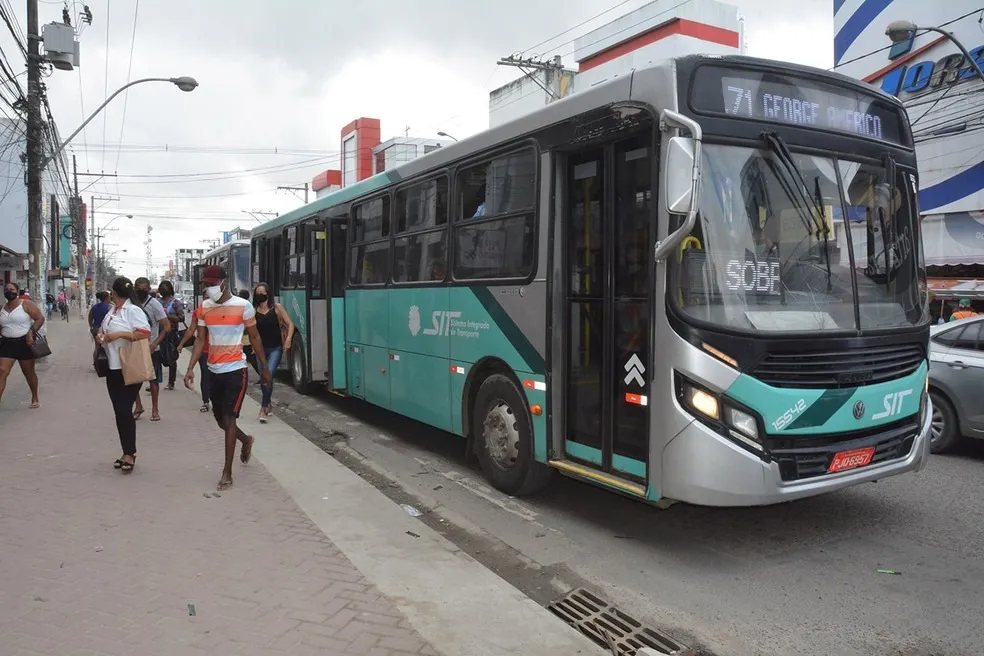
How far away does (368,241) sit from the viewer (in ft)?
29.2

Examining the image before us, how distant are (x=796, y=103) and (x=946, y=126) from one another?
52.1ft

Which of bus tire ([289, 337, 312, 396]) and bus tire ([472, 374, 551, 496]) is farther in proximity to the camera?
bus tire ([289, 337, 312, 396])

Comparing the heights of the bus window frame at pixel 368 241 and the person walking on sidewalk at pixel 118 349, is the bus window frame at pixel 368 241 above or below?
above

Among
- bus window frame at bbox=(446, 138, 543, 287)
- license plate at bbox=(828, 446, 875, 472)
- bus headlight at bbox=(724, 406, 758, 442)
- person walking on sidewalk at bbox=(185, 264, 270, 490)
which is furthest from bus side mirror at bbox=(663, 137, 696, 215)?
person walking on sidewalk at bbox=(185, 264, 270, 490)

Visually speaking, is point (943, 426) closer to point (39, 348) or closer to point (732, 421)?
point (732, 421)

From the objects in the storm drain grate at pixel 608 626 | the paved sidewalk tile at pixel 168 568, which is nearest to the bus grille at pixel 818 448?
the storm drain grate at pixel 608 626

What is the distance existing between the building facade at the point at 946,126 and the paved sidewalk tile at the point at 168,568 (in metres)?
16.6

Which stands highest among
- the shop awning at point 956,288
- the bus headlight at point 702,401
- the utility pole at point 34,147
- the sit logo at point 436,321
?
the utility pole at point 34,147

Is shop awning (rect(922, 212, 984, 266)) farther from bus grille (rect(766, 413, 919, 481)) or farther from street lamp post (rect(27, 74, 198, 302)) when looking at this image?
street lamp post (rect(27, 74, 198, 302))

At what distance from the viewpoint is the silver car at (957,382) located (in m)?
7.35

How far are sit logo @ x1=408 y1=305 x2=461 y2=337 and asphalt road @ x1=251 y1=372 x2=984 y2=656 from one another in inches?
57.7

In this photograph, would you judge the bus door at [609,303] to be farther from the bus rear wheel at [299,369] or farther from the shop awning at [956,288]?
the shop awning at [956,288]

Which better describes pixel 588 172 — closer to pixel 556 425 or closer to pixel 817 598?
pixel 556 425

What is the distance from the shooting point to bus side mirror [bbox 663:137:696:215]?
404 centimetres
